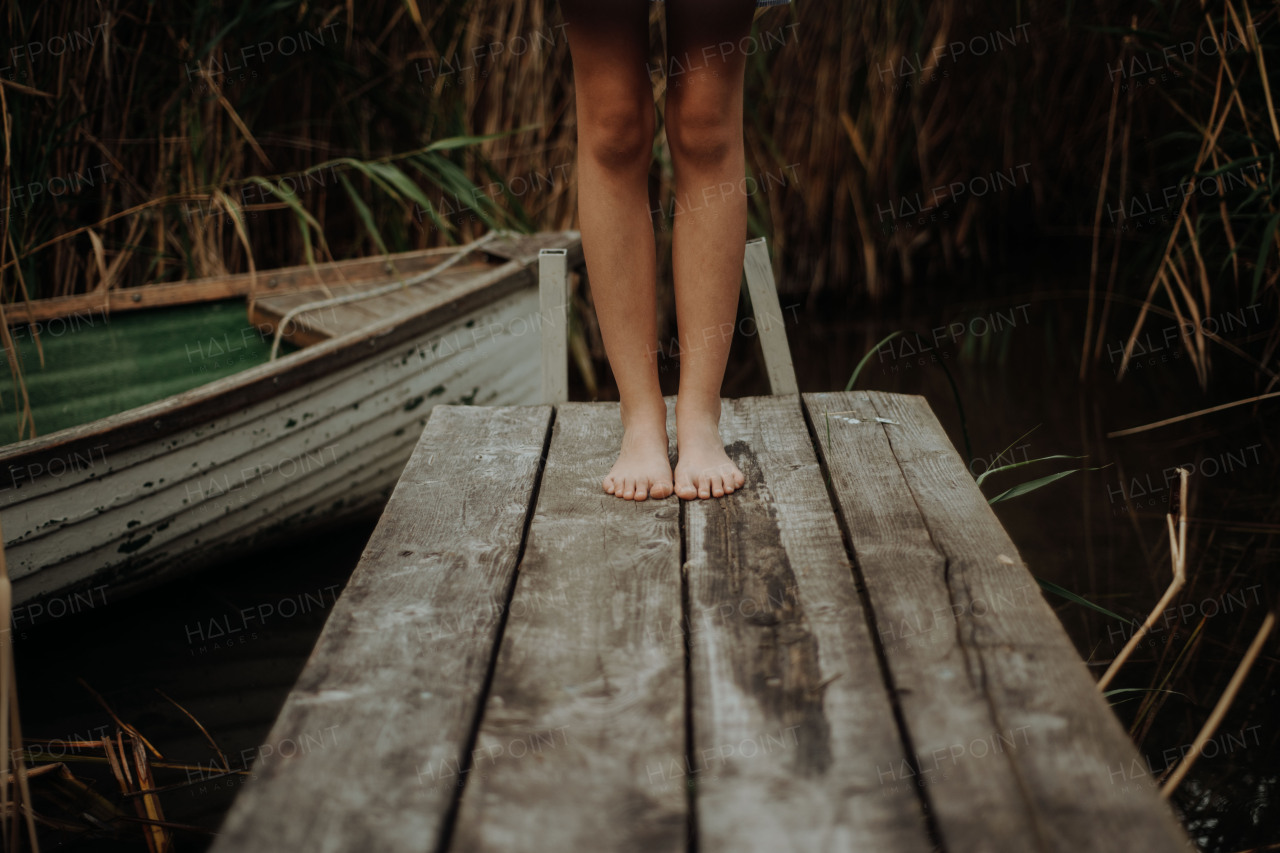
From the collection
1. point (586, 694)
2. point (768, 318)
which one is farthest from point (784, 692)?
point (768, 318)

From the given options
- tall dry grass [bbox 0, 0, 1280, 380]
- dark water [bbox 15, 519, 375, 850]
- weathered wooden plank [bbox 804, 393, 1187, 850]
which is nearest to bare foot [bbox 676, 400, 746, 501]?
weathered wooden plank [bbox 804, 393, 1187, 850]

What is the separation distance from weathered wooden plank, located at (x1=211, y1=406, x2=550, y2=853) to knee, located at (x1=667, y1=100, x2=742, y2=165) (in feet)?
1.67

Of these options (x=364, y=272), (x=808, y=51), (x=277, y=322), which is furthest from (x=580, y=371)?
(x=808, y=51)

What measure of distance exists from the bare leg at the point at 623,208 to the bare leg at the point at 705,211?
42 millimetres

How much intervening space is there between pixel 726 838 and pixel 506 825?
0.16 m

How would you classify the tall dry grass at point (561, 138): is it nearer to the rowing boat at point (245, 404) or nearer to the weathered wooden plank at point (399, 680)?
the rowing boat at point (245, 404)

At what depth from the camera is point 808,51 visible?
12.4ft

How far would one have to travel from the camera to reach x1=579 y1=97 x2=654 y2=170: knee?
1374mm

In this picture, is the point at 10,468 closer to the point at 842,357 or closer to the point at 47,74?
the point at 47,74

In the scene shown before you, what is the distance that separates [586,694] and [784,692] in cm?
18

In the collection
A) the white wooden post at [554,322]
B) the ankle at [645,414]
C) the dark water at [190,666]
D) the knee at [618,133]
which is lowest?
the dark water at [190,666]

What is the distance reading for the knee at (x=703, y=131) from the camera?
1.38 metres

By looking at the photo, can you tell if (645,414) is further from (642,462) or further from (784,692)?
(784,692)

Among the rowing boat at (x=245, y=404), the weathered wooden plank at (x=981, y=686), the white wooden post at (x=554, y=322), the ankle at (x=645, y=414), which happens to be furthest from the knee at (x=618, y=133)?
the rowing boat at (x=245, y=404)
